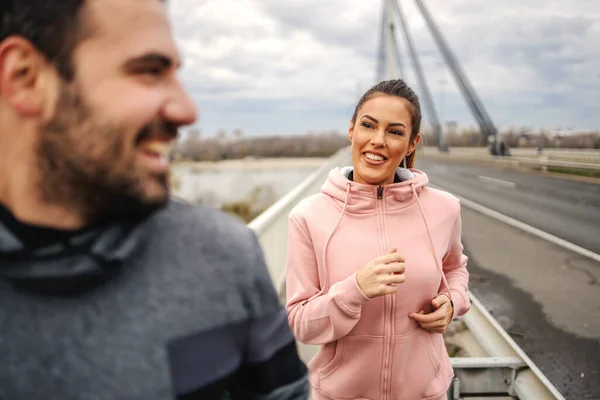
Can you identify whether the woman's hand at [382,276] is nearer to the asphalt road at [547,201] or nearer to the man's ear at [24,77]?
the man's ear at [24,77]

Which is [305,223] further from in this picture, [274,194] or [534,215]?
[274,194]

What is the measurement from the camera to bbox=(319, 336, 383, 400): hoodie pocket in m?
1.71

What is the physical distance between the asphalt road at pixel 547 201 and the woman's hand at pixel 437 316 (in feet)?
24.8

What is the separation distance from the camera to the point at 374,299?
173 centimetres

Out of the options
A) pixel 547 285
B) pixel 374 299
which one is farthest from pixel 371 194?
pixel 547 285

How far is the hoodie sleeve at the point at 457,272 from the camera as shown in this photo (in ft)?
6.07

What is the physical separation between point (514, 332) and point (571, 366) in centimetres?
78

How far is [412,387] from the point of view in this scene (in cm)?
Result: 170

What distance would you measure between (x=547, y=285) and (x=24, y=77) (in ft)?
22.1

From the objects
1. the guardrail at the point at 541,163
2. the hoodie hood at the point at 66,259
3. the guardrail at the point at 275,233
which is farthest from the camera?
the guardrail at the point at 541,163

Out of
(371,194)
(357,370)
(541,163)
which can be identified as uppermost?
(371,194)

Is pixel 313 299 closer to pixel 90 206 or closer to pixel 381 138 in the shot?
pixel 381 138

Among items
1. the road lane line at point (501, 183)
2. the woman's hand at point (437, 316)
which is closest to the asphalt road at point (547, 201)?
the road lane line at point (501, 183)

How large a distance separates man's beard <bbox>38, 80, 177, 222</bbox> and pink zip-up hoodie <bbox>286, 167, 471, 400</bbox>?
101cm
